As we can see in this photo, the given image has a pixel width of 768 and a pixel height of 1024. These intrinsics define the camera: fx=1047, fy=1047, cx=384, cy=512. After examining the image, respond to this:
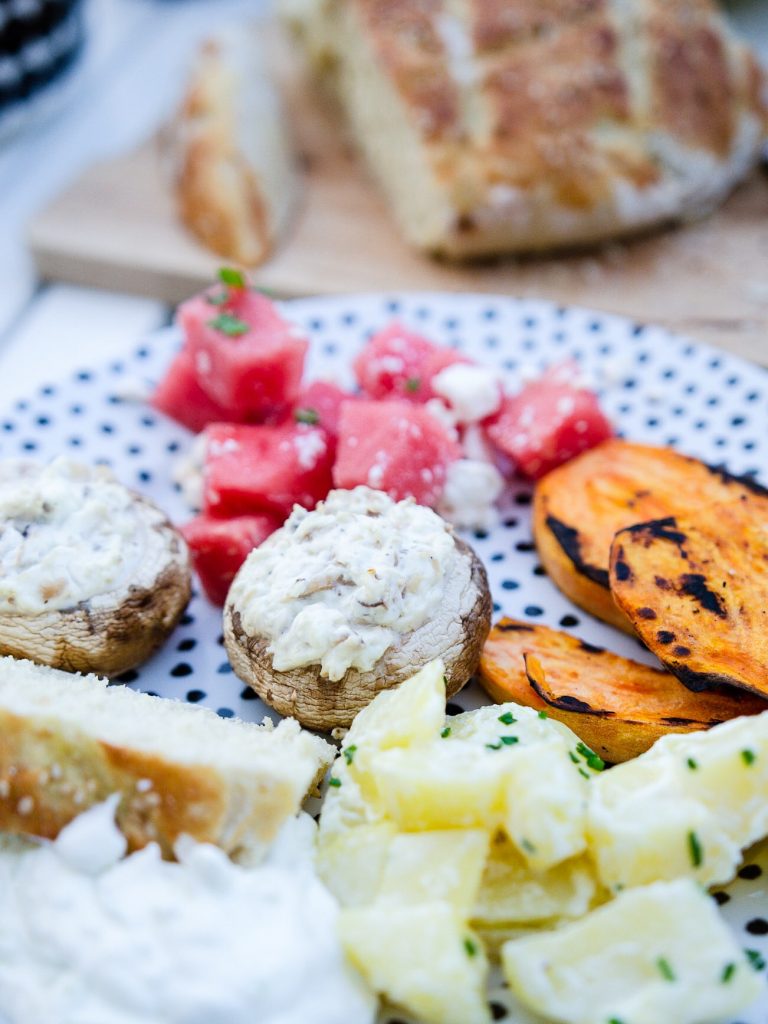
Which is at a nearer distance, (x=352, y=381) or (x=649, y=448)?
(x=649, y=448)

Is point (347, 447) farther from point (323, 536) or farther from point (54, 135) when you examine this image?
point (54, 135)

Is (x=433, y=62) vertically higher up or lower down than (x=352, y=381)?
higher up

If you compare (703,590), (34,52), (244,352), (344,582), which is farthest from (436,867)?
(34,52)

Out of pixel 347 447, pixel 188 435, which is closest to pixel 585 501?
pixel 347 447

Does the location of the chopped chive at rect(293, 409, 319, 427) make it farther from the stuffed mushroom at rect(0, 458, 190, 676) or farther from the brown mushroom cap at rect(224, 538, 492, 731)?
the brown mushroom cap at rect(224, 538, 492, 731)

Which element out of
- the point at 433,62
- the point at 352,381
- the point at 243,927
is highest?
the point at 433,62

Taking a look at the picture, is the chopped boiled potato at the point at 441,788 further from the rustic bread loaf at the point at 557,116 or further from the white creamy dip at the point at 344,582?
the rustic bread loaf at the point at 557,116

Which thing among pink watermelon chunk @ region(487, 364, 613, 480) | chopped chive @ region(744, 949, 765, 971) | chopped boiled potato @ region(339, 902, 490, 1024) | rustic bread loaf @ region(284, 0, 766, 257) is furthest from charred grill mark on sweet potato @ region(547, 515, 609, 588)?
rustic bread loaf @ region(284, 0, 766, 257)

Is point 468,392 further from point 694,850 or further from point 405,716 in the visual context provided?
point 694,850
